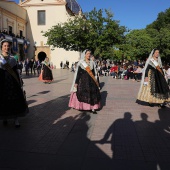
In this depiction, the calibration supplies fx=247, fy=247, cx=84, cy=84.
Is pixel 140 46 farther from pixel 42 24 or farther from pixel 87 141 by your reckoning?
pixel 87 141

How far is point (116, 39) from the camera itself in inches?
1003

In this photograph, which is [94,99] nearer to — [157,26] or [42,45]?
[42,45]

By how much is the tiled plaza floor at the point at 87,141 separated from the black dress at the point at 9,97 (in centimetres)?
35

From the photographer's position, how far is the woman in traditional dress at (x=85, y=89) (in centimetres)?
668

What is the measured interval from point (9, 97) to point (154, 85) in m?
4.34

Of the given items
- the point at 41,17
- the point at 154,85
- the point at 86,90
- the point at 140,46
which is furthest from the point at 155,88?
the point at 140,46

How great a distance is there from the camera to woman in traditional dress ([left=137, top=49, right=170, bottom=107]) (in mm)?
7379

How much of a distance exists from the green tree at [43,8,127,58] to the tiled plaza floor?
18592 mm

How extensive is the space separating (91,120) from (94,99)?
3.04 ft

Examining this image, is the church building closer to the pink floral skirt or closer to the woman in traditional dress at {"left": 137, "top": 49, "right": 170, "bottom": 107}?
the woman in traditional dress at {"left": 137, "top": 49, "right": 170, "bottom": 107}

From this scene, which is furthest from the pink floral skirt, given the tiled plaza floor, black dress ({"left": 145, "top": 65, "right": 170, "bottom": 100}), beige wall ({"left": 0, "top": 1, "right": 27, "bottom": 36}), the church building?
the church building

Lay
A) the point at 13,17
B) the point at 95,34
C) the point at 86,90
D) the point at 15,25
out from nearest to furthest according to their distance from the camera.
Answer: the point at 86,90
the point at 95,34
the point at 13,17
the point at 15,25

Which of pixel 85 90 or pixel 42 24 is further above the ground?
pixel 42 24

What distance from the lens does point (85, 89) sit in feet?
22.0
